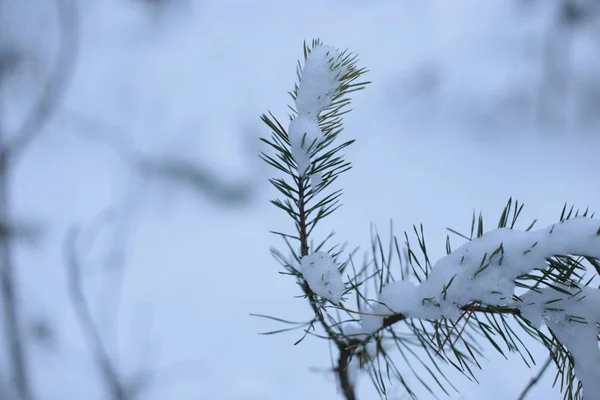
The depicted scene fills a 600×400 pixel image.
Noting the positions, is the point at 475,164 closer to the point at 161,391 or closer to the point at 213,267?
the point at 213,267

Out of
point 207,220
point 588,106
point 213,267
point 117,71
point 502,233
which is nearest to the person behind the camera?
point 502,233

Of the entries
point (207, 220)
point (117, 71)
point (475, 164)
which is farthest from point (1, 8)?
point (475, 164)

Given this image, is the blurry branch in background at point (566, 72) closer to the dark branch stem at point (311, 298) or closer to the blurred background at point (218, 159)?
the blurred background at point (218, 159)

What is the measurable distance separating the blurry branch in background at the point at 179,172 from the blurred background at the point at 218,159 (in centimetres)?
1

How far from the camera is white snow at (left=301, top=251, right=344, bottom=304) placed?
→ 242 millimetres

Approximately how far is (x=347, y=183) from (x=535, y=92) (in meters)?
1.23

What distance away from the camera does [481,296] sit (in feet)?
0.72

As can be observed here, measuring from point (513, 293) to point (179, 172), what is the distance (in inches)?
86.9

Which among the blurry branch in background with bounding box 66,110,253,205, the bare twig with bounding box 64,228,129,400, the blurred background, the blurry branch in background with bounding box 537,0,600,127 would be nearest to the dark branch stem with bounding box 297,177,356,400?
the bare twig with bounding box 64,228,129,400

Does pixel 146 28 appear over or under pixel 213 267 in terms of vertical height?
over

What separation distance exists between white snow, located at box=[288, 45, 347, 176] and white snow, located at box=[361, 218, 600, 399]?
0.30ft

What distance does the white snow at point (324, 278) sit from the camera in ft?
0.79

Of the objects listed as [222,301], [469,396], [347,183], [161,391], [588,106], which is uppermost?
[588,106]

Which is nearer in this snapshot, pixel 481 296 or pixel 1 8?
pixel 481 296
